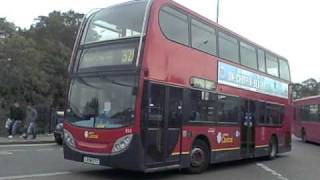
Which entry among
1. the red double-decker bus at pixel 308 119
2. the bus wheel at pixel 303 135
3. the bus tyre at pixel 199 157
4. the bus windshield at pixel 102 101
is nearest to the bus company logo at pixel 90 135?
the bus windshield at pixel 102 101

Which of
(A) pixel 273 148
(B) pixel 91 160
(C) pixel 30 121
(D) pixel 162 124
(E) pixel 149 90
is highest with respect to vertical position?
(E) pixel 149 90

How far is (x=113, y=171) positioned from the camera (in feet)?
46.7

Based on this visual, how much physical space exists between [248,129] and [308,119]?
53.3 ft

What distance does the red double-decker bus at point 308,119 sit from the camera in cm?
3140

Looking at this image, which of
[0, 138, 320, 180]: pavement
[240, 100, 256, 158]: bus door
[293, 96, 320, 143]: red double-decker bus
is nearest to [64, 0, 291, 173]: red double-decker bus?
[0, 138, 320, 180]: pavement

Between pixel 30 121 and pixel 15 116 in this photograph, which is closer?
pixel 15 116

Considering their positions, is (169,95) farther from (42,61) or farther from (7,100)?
(42,61)

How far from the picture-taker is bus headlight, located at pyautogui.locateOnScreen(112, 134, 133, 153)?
12.1 m

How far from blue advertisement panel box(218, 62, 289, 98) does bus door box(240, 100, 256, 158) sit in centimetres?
61

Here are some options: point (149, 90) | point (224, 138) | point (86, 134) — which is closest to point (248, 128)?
point (224, 138)

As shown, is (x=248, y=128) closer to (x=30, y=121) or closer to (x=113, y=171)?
(x=113, y=171)

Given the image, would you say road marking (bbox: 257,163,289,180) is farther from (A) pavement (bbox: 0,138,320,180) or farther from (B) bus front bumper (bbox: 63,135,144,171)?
(B) bus front bumper (bbox: 63,135,144,171)

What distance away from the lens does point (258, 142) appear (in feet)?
63.3

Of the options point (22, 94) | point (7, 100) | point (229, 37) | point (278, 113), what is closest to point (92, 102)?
point (229, 37)
